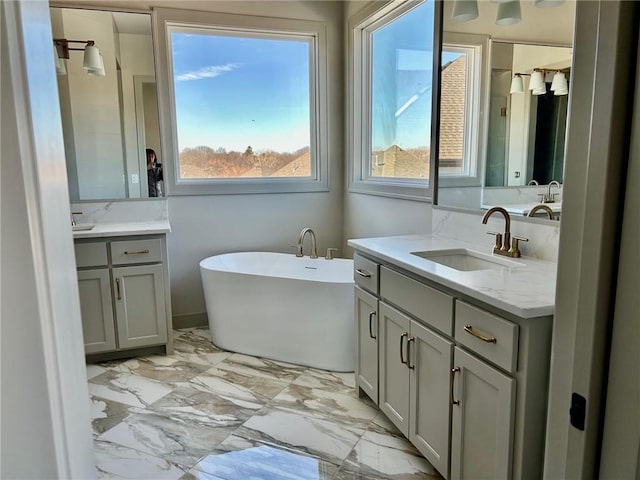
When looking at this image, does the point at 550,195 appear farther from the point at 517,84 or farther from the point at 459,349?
the point at 459,349

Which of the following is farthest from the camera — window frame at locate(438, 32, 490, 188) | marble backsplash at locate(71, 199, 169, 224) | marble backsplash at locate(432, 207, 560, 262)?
marble backsplash at locate(71, 199, 169, 224)

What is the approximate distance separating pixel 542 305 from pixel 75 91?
3.30 meters

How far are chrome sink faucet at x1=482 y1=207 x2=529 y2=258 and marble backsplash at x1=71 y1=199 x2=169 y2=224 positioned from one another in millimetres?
2470

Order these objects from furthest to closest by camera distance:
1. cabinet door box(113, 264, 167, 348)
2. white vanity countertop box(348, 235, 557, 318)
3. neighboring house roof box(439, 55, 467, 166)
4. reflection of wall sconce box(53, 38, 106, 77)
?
reflection of wall sconce box(53, 38, 106, 77), cabinet door box(113, 264, 167, 348), neighboring house roof box(439, 55, 467, 166), white vanity countertop box(348, 235, 557, 318)

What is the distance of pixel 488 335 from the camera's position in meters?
1.34

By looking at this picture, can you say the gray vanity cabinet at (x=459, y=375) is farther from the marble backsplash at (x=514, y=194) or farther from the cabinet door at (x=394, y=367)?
the marble backsplash at (x=514, y=194)

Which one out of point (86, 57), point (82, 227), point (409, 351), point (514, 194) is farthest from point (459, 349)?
point (86, 57)

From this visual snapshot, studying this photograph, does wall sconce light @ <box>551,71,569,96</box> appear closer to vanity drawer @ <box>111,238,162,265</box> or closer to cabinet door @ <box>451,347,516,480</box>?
cabinet door @ <box>451,347,516,480</box>

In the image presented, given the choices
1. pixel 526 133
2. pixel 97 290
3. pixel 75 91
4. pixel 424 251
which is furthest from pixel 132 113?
pixel 526 133

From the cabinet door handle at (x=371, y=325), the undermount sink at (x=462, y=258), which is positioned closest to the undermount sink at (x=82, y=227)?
the cabinet door handle at (x=371, y=325)

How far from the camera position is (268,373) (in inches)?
109

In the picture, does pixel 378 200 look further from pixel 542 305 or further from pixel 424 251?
pixel 542 305

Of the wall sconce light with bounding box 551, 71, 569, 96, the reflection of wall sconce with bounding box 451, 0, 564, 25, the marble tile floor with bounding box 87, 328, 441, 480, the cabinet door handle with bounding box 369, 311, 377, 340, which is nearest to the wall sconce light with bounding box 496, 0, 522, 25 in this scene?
the reflection of wall sconce with bounding box 451, 0, 564, 25

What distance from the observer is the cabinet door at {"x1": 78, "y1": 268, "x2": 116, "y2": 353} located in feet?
9.06
